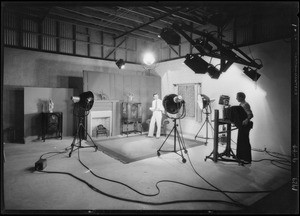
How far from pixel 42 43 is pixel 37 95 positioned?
234cm

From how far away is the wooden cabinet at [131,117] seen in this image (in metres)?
9.32

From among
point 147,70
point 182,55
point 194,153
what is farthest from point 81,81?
point 194,153

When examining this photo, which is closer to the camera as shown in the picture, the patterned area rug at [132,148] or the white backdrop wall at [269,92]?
the patterned area rug at [132,148]

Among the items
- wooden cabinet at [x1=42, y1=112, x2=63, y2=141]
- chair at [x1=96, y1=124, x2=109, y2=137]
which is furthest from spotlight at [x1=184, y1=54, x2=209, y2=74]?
wooden cabinet at [x1=42, y1=112, x2=63, y2=141]

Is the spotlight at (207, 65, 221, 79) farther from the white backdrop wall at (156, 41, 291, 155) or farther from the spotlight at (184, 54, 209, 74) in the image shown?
the white backdrop wall at (156, 41, 291, 155)

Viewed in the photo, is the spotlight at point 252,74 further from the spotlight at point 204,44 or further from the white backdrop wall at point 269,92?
the spotlight at point 204,44

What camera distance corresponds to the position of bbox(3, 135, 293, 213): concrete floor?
3038 mm

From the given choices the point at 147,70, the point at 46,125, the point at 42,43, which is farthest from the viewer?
the point at 147,70

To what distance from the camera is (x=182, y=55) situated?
392 inches

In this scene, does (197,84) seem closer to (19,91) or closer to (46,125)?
(46,125)

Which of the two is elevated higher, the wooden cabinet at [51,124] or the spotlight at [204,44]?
the spotlight at [204,44]

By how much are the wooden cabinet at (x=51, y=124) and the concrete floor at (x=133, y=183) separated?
5.97 feet

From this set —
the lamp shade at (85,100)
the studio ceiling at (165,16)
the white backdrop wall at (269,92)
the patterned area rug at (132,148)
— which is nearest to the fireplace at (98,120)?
the patterned area rug at (132,148)

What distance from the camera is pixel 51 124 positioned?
301 inches
